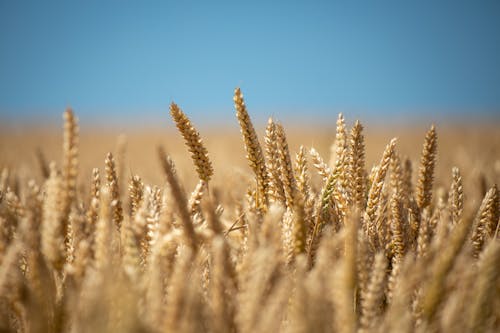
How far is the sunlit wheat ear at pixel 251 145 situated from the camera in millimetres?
1134

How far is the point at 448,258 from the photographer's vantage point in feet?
2.37

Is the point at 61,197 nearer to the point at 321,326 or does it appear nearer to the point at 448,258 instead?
the point at 321,326

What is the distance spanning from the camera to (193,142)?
113 cm

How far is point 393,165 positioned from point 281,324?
0.88 meters

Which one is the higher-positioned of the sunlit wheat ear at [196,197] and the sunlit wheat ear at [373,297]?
the sunlit wheat ear at [196,197]

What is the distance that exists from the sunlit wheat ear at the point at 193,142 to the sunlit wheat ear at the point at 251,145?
0.13 metres

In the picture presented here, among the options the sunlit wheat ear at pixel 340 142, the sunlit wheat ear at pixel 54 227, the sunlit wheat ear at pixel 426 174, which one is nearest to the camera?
the sunlit wheat ear at pixel 54 227

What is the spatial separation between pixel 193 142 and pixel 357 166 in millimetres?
525

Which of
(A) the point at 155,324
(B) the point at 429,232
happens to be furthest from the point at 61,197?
(B) the point at 429,232

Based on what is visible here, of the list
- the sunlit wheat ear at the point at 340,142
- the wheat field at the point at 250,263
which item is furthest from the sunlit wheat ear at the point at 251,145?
the sunlit wheat ear at the point at 340,142

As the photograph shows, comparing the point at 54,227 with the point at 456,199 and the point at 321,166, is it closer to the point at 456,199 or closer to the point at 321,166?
the point at 321,166

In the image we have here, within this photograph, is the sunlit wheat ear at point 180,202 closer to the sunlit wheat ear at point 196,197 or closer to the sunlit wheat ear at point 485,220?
the sunlit wheat ear at point 196,197

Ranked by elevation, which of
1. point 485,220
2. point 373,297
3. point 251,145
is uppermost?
point 251,145

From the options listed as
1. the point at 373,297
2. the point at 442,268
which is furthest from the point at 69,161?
the point at 442,268
